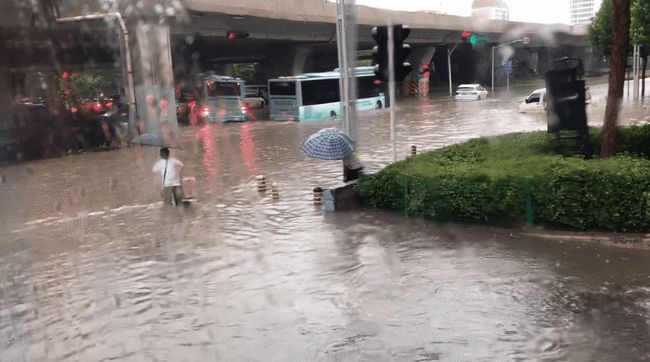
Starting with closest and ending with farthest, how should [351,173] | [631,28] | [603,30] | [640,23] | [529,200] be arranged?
[529,200] < [351,173] < [640,23] < [631,28] < [603,30]

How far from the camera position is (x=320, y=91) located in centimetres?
3384

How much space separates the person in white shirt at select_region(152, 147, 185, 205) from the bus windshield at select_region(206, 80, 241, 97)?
21.8 metres

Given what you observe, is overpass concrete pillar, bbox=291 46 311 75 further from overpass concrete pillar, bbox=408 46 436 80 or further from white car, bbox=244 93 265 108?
overpass concrete pillar, bbox=408 46 436 80

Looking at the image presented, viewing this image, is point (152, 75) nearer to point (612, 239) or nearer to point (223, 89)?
point (223, 89)

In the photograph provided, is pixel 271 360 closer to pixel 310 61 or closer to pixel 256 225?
pixel 256 225

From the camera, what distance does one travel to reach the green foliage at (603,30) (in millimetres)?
33438

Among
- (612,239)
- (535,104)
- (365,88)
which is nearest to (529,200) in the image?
(612,239)

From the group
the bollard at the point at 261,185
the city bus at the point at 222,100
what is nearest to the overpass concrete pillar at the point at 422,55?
the city bus at the point at 222,100

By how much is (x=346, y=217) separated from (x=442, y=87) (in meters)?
47.7

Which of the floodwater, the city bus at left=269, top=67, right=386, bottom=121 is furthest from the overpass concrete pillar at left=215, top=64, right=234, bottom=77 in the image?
the floodwater

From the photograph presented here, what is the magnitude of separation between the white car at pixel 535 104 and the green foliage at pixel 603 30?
469 cm

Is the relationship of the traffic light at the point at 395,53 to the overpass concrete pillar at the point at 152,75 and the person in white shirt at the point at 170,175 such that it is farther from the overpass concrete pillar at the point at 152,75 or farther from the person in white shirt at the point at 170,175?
the overpass concrete pillar at the point at 152,75

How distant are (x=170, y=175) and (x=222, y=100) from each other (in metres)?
23.1

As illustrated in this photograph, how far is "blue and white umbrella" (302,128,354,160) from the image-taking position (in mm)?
11617
